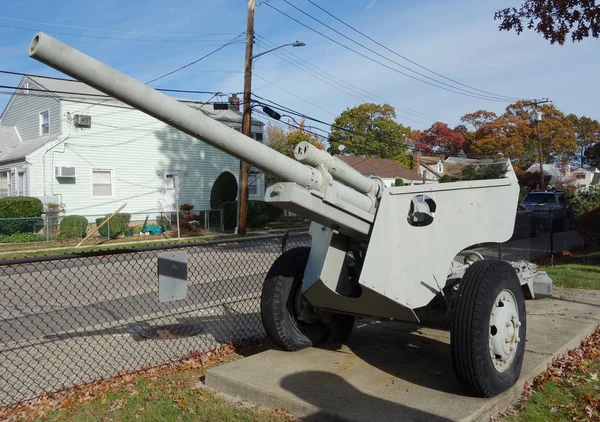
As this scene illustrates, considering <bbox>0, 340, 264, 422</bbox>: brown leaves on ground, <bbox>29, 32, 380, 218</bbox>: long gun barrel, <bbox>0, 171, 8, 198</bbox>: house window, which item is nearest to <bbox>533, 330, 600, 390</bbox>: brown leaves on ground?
<bbox>29, 32, 380, 218</bbox>: long gun barrel

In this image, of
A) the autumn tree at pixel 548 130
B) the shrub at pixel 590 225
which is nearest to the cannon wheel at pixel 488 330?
the shrub at pixel 590 225

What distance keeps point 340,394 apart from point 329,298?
31.0 inches

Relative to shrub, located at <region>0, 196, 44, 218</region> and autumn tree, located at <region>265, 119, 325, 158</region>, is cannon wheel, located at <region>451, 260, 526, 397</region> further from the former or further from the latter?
autumn tree, located at <region>265, 119, 325, 158</region>

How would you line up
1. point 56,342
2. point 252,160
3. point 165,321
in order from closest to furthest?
point 252,160
point 56,342
point 165,321

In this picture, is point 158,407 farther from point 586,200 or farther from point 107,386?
point 586,200

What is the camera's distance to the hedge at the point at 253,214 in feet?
76.9

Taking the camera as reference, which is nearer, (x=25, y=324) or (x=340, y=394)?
(x=340, y=394)

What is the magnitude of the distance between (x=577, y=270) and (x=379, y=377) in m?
7.80

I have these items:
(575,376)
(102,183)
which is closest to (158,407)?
(575,376)

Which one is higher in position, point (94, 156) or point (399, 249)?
point (94, 156)

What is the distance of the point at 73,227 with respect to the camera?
18.9 metres

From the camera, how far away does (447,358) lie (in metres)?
4.77

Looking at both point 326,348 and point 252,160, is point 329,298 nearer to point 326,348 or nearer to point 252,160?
point 326,348

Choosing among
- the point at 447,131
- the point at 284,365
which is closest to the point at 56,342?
the point at 284,365
